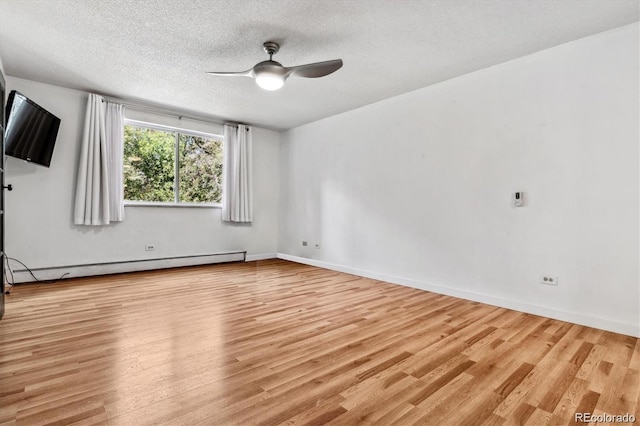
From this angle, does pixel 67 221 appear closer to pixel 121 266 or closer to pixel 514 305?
pixel 121 266

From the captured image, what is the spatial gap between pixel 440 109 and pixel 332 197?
229 cm

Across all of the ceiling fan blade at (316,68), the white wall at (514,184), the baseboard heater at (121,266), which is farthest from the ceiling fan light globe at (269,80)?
the baseboard heater at (121,266)

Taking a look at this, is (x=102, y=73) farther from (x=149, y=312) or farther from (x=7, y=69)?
(x=149, y=312)

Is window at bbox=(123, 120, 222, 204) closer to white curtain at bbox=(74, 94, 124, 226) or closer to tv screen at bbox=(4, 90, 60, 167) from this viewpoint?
white curtain at bbox=(74, 94, 124, 226)

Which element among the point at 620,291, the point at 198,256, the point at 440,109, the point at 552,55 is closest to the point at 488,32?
the point at 552,55

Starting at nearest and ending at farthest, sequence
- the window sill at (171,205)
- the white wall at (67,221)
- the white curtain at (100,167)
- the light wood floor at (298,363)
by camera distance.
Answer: the light wood floor at (298,363)
the white wall at (67,221)
the white curtain at (100,167)
the window sill at (171,205)

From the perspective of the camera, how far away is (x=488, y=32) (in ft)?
9.48

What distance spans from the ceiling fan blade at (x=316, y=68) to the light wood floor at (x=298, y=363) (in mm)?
2321

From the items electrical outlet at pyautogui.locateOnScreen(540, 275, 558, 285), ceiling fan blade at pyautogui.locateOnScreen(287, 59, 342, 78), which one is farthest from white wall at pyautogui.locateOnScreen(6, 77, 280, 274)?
electrical outlet at pyautogui.locateOnScreen(540, 275, 558, 285)

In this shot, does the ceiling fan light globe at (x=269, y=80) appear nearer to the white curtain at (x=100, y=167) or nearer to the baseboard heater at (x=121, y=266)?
the white curtain at (x=100, y=167)

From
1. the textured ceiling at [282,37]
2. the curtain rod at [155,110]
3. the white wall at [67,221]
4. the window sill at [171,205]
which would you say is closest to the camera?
the textured ceiling at [282,37]

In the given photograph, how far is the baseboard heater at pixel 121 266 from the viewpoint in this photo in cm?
427

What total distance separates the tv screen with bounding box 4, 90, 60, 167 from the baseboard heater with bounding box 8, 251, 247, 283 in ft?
4.79

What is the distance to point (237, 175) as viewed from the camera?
607 centimetres
